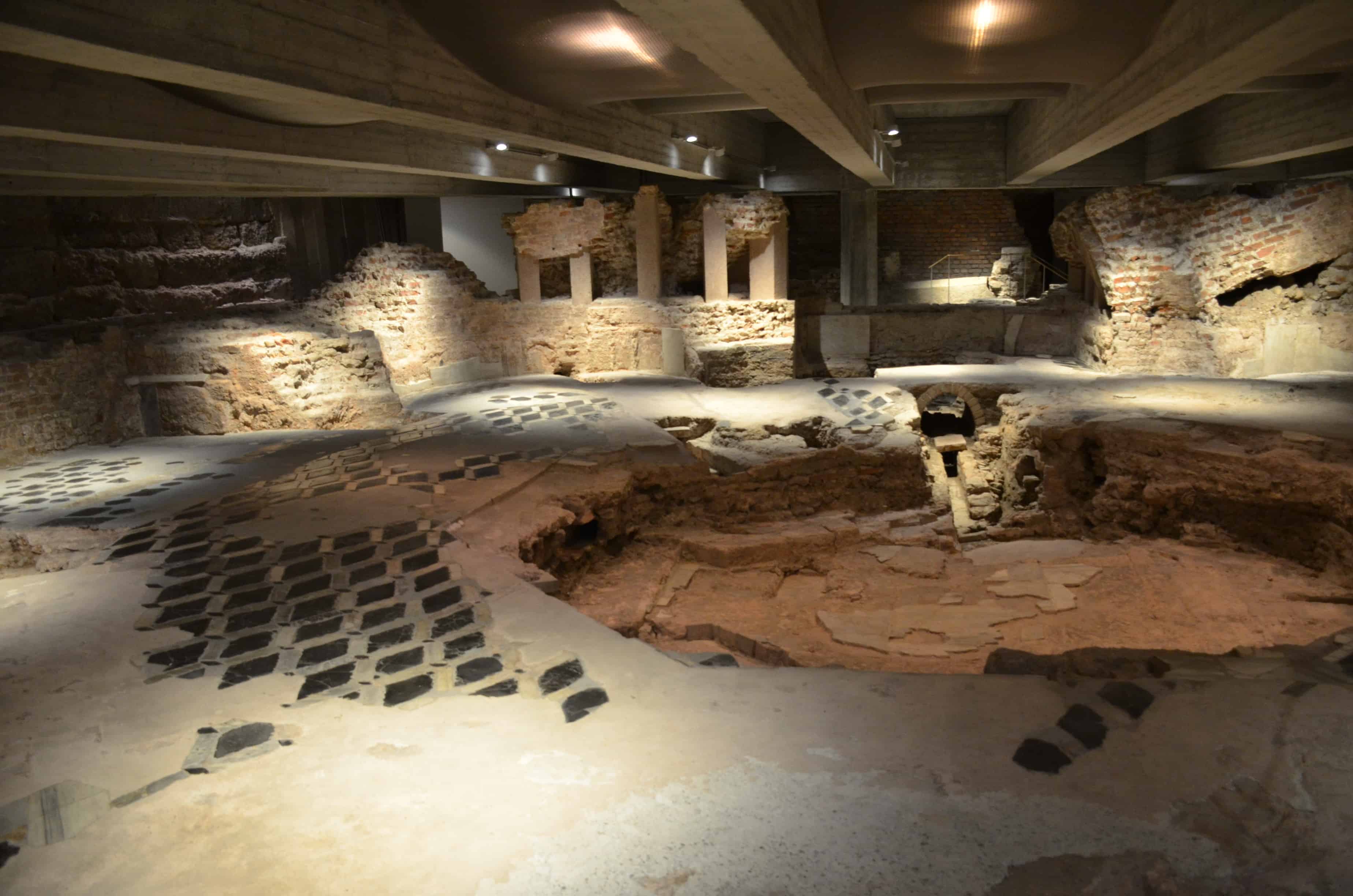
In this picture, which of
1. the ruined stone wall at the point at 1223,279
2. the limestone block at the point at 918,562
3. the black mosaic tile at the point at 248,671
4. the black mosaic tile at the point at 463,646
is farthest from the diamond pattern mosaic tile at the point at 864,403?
the black mosaic tile at the point at 248,671

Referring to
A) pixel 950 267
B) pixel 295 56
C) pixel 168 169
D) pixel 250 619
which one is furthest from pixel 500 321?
pixel 950 267

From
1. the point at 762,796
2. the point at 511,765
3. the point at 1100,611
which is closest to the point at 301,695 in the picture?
the point at 511,765

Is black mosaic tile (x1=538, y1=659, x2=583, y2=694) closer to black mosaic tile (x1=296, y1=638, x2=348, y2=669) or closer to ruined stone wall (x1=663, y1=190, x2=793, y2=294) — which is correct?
black mosaic tile (x1=296, y1=638, x2=348, y2=669)

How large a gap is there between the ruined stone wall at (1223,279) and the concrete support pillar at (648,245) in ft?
21.8

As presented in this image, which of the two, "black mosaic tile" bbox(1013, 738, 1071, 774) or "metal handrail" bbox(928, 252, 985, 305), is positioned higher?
"metal handrail" bbox(928, 252, 985, 305)

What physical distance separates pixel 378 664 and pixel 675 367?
948 cm

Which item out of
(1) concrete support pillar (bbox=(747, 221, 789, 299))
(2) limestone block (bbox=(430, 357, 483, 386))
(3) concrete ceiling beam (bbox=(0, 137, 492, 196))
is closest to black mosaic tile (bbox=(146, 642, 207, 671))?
(3) concrete ceiling beam (bbox=(0, 137, 492, 196))

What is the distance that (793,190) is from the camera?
52.5 ft

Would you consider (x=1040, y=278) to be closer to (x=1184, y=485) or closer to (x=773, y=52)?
(x=1184, y=485)

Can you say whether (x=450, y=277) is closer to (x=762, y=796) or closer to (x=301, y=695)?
(x=301, y=695)

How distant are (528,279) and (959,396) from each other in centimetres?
679

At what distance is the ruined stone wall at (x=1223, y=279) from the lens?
11500 millimetres

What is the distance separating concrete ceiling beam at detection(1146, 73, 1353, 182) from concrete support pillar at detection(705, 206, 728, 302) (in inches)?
266

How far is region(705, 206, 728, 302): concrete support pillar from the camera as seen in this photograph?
13188mm
